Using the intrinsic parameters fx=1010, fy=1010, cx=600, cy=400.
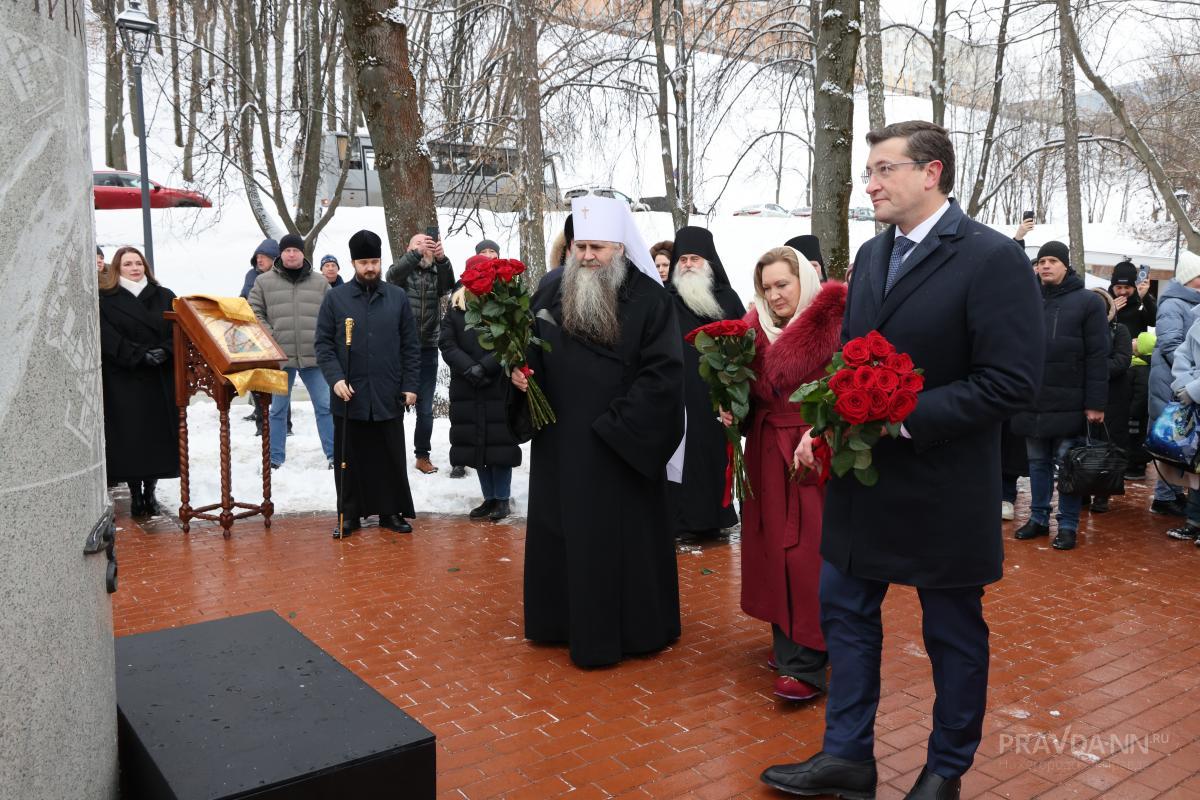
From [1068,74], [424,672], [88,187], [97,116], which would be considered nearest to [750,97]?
[1068,74]

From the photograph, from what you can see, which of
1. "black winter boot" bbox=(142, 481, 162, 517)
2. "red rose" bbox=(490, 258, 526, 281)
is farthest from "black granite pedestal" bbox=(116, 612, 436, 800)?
"black winter boot" bbox=(142, 481, 162, 517)

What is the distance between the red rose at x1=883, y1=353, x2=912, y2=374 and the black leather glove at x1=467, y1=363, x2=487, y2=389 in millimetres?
5132

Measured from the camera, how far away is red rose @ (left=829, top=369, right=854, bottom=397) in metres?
3.05

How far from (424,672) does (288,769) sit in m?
2.34

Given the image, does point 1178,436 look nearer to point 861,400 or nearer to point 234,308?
point 861,400

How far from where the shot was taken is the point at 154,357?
7.84m

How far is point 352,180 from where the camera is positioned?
108 feet

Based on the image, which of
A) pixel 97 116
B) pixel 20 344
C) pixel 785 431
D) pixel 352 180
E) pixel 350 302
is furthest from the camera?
pixel 97 116

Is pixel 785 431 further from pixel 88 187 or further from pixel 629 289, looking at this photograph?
pixel 88 187

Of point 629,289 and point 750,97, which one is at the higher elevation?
point 750,97

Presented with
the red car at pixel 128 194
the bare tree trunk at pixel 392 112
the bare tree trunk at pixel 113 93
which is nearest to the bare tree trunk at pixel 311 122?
the bare tree trunk at pixel 113 93

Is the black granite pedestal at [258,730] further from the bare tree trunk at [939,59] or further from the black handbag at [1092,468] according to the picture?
the bare tree trunk at [939,59]

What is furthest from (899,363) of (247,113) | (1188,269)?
(247,113)

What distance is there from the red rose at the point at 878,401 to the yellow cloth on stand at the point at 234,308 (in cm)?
581
